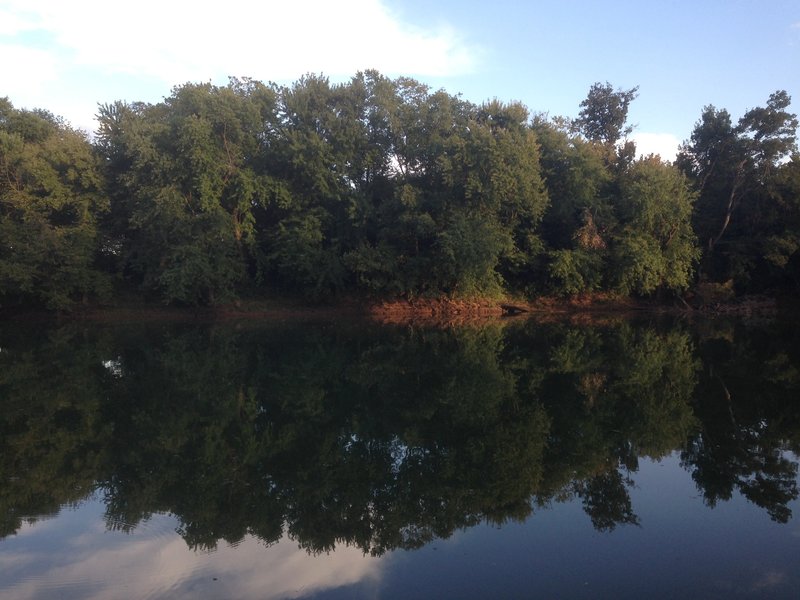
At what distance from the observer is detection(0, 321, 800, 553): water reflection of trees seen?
24.8ft

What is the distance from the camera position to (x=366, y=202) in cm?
3631

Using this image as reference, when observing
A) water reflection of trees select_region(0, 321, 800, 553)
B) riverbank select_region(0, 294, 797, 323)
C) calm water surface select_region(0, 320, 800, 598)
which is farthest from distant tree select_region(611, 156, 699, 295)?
calm water surface select_region(0, 320, 800, 598)

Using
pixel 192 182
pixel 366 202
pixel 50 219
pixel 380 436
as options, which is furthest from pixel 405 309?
pixel 380 436

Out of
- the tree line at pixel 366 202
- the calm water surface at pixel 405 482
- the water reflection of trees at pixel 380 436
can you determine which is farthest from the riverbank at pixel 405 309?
the calm water surface at pixel 405 482

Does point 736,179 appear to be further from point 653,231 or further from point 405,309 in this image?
point 405,309

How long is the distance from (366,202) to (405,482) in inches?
1155

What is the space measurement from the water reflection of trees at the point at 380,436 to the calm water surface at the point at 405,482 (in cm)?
5

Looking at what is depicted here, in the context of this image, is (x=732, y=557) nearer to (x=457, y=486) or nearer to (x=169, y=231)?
(x=457, y=486)

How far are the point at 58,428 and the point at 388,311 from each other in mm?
25966

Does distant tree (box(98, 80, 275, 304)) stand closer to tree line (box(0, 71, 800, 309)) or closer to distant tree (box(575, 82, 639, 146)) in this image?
tree line (box(0, 71, 800, 309))

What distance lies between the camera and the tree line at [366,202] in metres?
33.9

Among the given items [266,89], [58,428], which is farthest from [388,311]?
[58,428]

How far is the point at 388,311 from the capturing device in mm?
36625

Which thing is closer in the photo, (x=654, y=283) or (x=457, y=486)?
(x=457, y=486)
